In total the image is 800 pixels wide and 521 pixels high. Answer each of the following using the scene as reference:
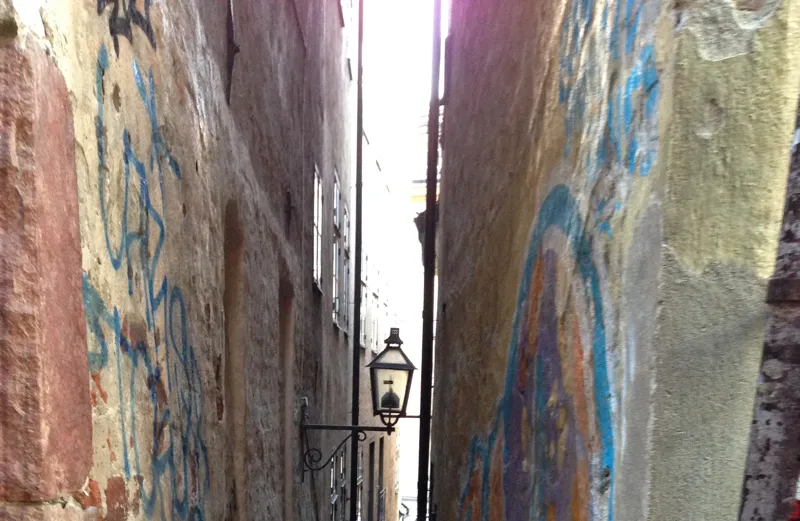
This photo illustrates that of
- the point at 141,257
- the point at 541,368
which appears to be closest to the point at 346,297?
the point at 541,368

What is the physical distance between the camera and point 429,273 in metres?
5.67

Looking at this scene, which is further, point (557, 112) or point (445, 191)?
point (445, 191)

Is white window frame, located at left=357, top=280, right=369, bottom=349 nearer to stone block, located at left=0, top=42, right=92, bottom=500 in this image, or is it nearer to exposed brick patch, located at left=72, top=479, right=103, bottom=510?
exposed brick patch, located at left=72, top=479, right=103, bottom=510

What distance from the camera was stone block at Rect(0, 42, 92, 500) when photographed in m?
1.13

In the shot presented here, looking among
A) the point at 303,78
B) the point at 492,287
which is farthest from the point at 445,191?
the point at 492,287

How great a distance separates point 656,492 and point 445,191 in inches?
174

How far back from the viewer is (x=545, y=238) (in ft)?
6.77

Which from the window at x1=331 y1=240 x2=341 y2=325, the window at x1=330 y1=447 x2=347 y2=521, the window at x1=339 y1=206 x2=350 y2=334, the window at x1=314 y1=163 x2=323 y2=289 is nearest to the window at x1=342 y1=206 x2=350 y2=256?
the window at x1=339 y1=206 x2=350 y2=334

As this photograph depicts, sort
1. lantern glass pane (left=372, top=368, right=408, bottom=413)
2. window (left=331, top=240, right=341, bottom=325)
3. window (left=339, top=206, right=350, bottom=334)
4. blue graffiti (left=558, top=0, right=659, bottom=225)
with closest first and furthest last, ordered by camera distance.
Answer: blue graffiti (left=558, top=0, right=659, bottom=225) → lantern glass pane (left=372, top=368, right=408, bottom=413) → window (left=331, top=240, right=341, bottom=325) → window (left=339, top=206, right=350, bottom=334)

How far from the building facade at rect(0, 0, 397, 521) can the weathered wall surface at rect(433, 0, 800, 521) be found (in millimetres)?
1134

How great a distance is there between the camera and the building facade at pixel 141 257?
115cm

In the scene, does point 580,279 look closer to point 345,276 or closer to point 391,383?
point 391,383

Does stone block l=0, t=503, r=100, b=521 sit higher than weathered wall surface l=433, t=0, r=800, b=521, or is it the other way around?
weathered wall surface l=433, t=0, r=800, b=521

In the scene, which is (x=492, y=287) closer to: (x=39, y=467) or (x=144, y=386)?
(x=144, y=386)
